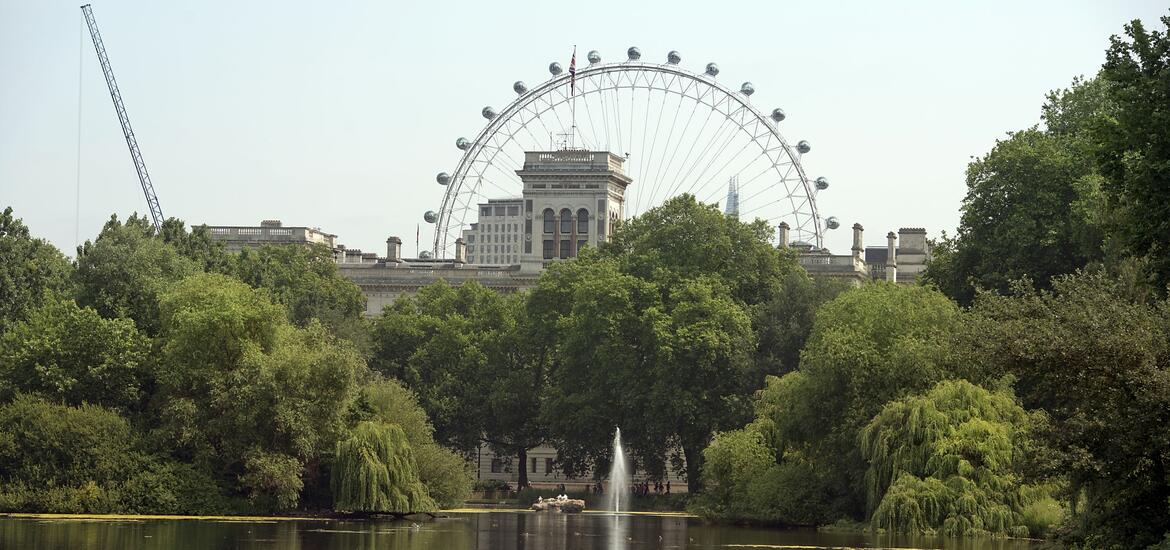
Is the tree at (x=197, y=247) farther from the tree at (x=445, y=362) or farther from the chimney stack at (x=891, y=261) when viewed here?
the chimney stack at (x=891, y=261)

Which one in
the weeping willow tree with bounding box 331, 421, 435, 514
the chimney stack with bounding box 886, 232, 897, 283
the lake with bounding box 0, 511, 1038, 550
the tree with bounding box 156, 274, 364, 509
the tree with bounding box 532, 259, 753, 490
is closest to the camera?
the lake with bounding box 0, 511, 1038, 550

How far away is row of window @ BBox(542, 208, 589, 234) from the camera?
15162 cm

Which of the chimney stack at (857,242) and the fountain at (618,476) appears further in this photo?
the chimney stack at (857,242)

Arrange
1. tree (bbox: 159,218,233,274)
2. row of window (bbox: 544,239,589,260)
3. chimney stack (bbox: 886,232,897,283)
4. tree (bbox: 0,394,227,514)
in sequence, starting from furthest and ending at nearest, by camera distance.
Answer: row of window (bbox: 544,239,589,260) → chimney stack (bbox: 886,232,897,283) → tree (bbox: 159,218,233,274) → tree (bbox: 0,394,227,514)

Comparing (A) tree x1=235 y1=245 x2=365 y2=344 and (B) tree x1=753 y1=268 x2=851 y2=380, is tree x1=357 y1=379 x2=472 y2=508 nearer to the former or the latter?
(A) tree x1=235 y1=245 x2=365 y2=344

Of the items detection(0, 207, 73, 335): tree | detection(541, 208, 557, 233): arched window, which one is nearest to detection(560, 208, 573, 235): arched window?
detection(541, 208, 557, 233): arched window

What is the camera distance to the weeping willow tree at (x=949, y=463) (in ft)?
179

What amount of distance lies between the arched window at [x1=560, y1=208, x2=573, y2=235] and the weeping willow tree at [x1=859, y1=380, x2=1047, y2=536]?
92.9 m

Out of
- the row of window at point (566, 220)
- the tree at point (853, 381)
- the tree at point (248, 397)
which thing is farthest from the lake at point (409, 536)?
the row of window at point (566, 220)

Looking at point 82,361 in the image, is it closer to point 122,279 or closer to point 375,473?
point 122,279

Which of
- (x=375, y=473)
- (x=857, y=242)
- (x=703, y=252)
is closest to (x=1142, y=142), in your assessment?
(x=375, y=473)

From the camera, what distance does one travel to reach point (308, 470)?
220 feet

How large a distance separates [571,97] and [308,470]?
2894 inches

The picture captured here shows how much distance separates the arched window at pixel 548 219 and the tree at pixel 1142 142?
115795 millimetres
